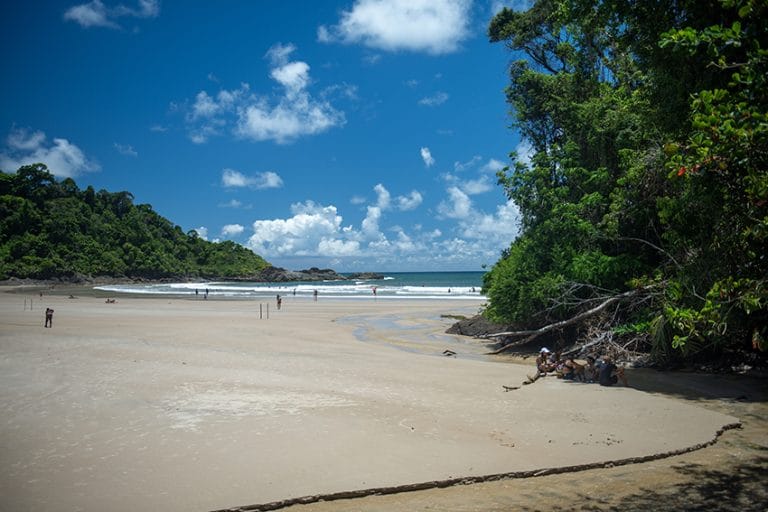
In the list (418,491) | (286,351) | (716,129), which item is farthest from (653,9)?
(286,351)

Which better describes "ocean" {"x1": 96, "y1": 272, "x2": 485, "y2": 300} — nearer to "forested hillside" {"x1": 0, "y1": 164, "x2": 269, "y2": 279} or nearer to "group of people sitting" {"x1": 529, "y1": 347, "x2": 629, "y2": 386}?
"forested hillside" {"x1": 0, "y1": 164, "x2": 269, "y2": 279}

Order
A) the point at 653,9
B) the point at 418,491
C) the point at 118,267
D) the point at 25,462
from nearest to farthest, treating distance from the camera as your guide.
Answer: the point at 418,491
the point at 25,462
the point at 653,9
the point at 118,267

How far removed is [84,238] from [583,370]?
114 m

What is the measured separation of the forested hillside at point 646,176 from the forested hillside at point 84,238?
3818 inches

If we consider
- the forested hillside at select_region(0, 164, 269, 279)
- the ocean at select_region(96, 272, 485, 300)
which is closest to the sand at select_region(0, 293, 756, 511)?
the ocean at select_region(96, 272, 485, 300)

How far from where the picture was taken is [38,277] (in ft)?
299

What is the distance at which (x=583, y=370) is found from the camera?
524 inches

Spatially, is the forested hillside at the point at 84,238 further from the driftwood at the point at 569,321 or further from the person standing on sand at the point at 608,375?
the person standing on sand at the point at 608,375

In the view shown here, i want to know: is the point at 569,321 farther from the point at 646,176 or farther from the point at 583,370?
the point at 646,176

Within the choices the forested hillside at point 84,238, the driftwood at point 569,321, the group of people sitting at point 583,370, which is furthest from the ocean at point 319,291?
the group of people sitting at point 583,370

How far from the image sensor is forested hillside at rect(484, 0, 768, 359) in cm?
506

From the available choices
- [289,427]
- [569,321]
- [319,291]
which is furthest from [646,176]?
[319,291]

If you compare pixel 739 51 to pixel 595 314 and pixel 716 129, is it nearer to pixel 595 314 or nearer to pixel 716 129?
pixel 716 129

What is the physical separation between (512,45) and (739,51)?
21209mm
